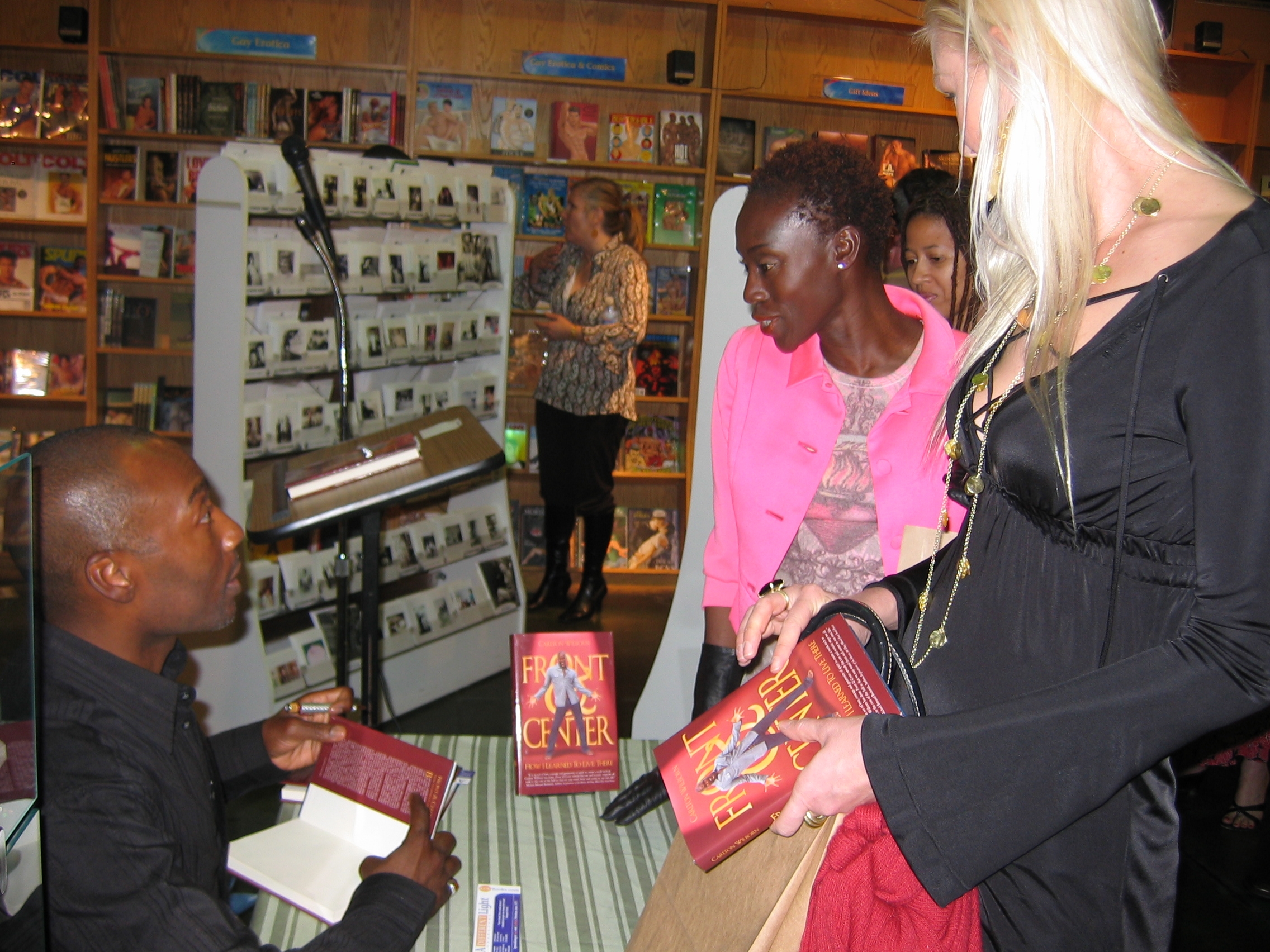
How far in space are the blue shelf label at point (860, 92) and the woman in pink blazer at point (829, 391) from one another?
394 cm

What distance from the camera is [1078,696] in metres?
0.71

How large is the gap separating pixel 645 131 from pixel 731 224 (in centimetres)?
337

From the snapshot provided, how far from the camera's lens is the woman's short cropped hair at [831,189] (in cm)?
151

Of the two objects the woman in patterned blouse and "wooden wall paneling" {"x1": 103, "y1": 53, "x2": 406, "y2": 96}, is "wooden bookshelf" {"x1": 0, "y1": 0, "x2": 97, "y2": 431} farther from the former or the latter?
the woman in patterned blouse

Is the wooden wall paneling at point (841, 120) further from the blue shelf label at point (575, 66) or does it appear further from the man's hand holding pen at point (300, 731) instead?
the man's hand holding pen at point (300, 731)

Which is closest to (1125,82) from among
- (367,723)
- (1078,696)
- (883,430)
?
(1078,696)

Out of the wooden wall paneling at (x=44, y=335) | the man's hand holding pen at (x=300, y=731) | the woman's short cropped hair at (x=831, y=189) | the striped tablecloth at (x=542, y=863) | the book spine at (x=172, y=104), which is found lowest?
the striped tablecloth at (x=542, y=863)

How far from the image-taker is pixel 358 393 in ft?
11.7

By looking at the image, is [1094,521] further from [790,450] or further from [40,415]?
[40,415]

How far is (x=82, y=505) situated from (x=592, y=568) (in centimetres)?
352

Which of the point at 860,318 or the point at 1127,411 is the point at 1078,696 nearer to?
the point at 1127,411

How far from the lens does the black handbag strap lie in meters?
0.85

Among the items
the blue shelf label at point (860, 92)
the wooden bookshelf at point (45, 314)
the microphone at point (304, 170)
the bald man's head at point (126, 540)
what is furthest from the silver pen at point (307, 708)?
the blue shelf label at point (860, 92)

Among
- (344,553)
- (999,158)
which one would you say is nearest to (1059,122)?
(999,158)
